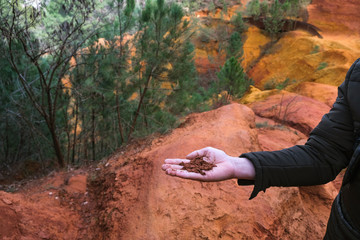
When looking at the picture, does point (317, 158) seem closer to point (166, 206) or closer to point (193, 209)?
point (193, 209)

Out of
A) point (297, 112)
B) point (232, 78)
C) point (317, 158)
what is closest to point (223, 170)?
point (317, 158)

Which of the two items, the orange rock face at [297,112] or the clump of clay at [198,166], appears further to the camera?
the orange rock face at [297,112]

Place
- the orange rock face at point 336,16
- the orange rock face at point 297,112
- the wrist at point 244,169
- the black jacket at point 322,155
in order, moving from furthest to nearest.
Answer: the orange rock face at point 336,16, the orange rock face at point 297,112, the wrist at point 244,169, the black jacket at point 322,155

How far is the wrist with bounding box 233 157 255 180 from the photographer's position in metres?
1.13

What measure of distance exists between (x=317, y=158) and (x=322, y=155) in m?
0.02

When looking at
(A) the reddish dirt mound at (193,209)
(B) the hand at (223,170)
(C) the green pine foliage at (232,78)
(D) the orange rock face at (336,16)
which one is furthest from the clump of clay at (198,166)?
(D) the orange rock face at (336,16)

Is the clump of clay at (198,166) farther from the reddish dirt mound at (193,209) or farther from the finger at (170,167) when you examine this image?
the reddish dirt mound at (193,209)

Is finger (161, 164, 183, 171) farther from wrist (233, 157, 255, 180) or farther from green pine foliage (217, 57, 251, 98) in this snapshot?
green pine foliage (217, 57, 251, 98)

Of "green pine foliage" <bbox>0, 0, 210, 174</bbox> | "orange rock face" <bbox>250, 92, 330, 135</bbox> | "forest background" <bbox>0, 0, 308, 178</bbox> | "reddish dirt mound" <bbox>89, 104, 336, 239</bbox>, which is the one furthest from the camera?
"orange rock face" <bbox>250, 92, 330, 135</bbox>

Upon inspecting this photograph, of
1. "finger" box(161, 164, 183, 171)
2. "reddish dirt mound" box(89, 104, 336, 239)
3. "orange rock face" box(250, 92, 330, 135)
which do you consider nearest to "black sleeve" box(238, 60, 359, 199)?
"finger" box(161, 164, 183, 171)

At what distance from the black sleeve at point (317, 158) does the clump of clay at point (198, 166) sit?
242mm

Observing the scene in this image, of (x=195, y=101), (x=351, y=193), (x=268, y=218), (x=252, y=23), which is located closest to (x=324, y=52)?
(x=252, y=23)

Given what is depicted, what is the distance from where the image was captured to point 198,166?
4.33ft

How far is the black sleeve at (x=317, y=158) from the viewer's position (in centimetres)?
104
